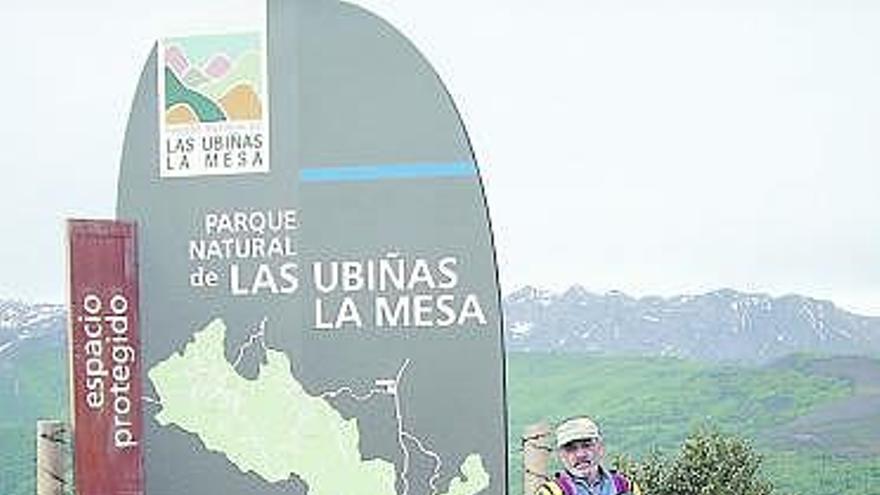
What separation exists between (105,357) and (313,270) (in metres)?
0.66

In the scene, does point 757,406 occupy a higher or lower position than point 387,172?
lower

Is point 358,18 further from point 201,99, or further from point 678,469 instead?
point 678,469

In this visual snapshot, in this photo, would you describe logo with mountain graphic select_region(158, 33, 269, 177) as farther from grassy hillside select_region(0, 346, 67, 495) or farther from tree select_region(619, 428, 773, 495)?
tree select_region(619, 428, 773, 495)

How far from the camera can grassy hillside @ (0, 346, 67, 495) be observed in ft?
25.0

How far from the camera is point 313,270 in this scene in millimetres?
5121

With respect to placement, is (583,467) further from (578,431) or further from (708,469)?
(708,469)

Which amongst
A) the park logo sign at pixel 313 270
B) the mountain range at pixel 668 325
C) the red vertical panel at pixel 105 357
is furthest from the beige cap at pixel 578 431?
the mountain range at pixel 668 325

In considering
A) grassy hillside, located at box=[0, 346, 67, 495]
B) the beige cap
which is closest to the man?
the beige cap

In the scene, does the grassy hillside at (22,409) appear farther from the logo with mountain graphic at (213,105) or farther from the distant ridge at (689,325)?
the logo with mountain graphic at (213,105)

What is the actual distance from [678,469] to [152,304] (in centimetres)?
591

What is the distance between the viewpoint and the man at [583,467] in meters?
3.98

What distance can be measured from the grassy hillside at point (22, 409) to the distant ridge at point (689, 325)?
199 centimetres

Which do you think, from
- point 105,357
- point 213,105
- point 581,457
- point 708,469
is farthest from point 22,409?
point 581,457

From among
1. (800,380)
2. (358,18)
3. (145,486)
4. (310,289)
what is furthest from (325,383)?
(800,380)
